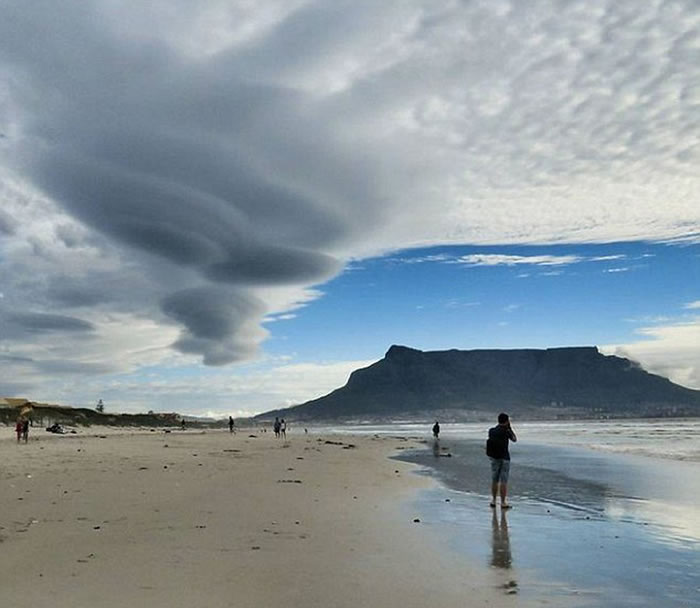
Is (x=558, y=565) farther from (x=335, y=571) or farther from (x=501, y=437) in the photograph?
(x=501, y=437)

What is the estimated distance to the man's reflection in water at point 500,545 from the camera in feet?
27.3

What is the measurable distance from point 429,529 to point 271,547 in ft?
10.0

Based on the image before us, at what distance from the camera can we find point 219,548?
342 inches

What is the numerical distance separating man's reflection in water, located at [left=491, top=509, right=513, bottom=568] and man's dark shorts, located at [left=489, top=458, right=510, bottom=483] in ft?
5.77

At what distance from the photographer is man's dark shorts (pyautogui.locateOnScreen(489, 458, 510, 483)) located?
45.3 feet

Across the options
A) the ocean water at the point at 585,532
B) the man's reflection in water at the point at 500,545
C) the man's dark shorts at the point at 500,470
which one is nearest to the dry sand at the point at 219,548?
the man's reflection in water at the point at 500,545

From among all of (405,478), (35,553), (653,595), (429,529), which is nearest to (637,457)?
(405,478)

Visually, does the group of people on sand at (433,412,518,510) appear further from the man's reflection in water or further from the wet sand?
the man's reflection in water

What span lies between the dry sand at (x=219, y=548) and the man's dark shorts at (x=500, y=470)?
2065 mm

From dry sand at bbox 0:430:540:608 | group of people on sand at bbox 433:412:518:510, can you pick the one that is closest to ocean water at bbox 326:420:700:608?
dry sand at bbox 0:430:540:608

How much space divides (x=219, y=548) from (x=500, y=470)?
24.2 ft

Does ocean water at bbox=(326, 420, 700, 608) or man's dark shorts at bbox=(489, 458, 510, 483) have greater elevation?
man's dark shorts at bbox=(489, 458, 510, 483)

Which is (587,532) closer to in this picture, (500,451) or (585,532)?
(585,532)

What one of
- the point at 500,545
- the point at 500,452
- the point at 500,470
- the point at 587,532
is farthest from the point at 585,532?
the point at 500,452
